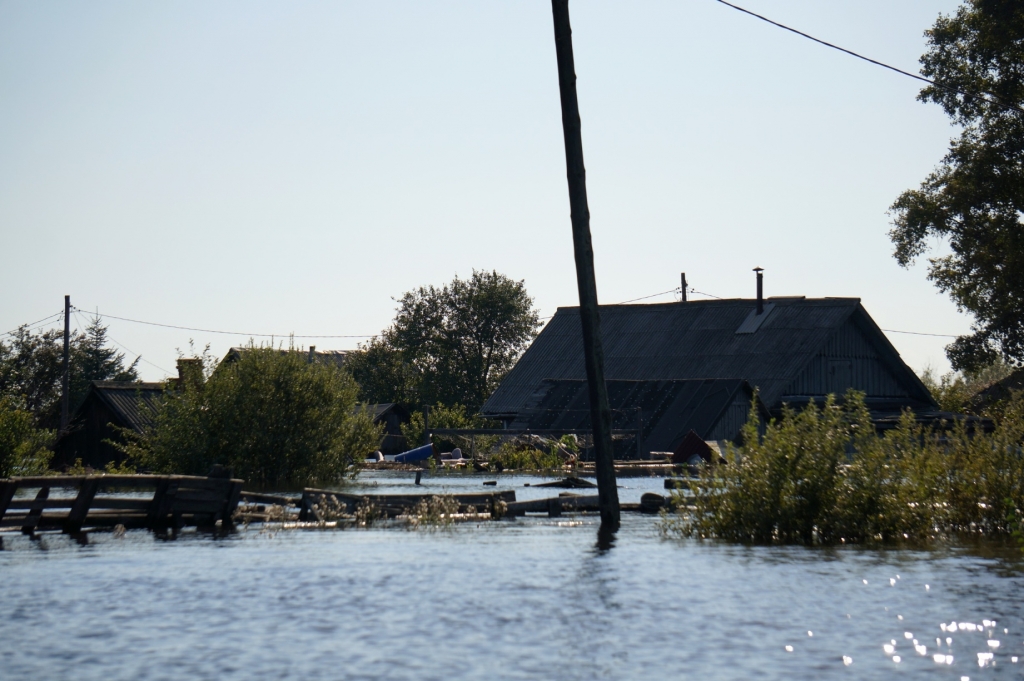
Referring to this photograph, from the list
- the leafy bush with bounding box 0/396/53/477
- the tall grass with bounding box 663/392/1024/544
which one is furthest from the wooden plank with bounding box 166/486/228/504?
the leafy bush with bounding box 0/396/53/477

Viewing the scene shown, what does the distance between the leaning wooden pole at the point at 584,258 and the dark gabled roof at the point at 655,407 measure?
27.4 m

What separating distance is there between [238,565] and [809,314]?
44.6 metres

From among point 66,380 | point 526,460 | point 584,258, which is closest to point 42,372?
point 66,380

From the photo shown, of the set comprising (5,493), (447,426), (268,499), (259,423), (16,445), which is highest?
(447,426)

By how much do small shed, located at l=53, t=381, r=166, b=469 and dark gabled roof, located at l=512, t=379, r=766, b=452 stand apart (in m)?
18.5

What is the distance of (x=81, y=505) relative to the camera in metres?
23.0

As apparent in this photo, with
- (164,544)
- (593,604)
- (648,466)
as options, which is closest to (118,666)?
(593,604)

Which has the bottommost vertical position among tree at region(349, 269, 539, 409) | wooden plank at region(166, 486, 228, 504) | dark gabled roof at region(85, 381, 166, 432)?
wooden plank at region(166, 486, 228, 504)

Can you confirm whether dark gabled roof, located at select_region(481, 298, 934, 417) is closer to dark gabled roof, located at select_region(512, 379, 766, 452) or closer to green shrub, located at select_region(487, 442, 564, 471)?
dark gabled roof, located at select_region(512, 379, 766, 452)

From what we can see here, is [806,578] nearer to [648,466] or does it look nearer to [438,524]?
[438,524]

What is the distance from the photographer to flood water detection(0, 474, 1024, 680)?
35.1 feet

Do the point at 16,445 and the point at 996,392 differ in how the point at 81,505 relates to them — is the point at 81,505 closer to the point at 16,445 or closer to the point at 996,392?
the point at 16,445

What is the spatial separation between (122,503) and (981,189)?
33.8 m

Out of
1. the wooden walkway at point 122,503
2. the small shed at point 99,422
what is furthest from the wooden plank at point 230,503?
the small shed at point 99,422
